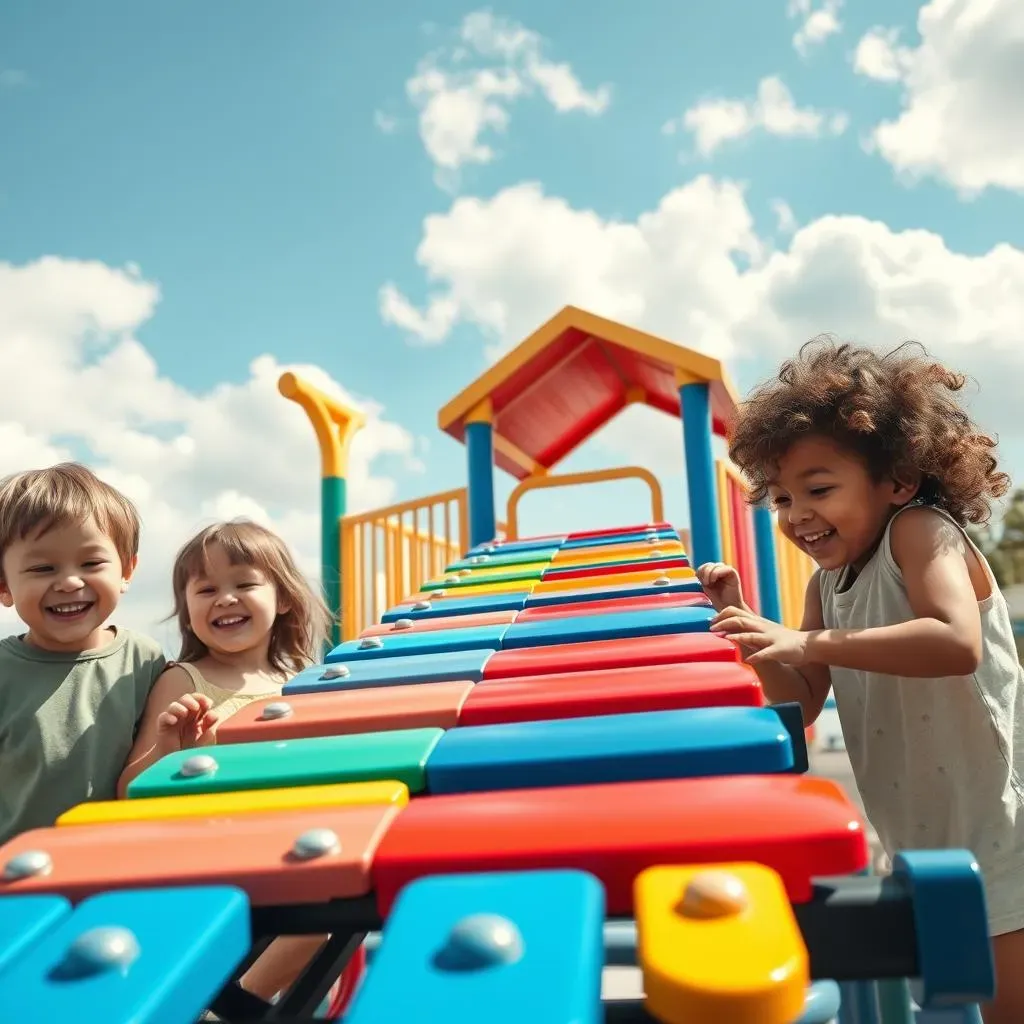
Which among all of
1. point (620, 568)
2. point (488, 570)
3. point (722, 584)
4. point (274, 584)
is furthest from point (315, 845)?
point (488, 570)

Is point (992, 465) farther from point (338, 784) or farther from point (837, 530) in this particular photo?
point (338, 784)

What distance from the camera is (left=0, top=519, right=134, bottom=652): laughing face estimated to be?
2.24m

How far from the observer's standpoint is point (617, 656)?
5.81 ft

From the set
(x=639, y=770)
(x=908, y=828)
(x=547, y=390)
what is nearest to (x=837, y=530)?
(x=908, y=828)

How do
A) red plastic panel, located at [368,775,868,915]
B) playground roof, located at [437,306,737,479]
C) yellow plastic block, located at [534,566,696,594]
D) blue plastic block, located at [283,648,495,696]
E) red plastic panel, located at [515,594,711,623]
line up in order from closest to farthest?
1. red plastic panel, located at [368,775,868,915]
2. blue plastic block, located at [283,648,495,696]
3. red plastic panel, located at [515,594,711,623]
4. yellow plastic block, located at [534,566,696,594]
5. playground roof, located at [437,306,737,479]

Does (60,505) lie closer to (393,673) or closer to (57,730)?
(57,730)

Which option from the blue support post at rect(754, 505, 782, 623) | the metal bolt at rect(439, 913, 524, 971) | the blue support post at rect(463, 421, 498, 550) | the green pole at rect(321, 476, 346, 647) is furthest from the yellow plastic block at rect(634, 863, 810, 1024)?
the green pole at rect(321, 476, 346, 647)

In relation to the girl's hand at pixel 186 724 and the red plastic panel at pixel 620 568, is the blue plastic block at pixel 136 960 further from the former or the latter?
the red plastic panel at pixel 620 568

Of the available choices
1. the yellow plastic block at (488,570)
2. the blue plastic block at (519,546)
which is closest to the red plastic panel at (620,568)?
the yellow plastic block at (488,570)

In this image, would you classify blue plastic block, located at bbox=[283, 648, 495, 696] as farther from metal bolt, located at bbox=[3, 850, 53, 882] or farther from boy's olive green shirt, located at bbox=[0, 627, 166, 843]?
metal bolt, located at bbox=[3, 850, 53, 882]

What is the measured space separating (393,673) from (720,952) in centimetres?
125

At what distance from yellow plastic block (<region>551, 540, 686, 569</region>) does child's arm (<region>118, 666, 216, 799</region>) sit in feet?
5.36

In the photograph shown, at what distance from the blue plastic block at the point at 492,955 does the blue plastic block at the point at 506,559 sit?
10.2ft

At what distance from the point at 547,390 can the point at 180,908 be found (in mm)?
5959
